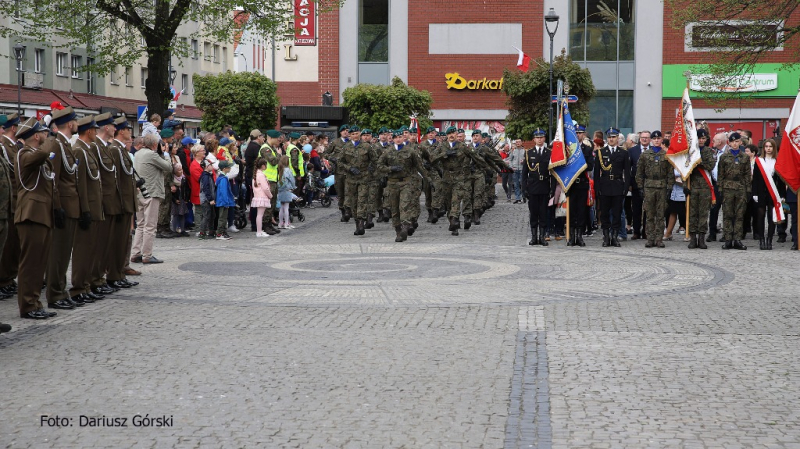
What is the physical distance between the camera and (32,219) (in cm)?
1000

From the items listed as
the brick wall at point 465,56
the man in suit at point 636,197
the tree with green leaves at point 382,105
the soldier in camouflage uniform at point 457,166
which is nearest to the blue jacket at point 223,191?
the soldier in camouflage uniform at point 457,166

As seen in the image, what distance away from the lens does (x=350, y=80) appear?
4428cm

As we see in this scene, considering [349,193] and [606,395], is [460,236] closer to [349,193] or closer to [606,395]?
[349,193]

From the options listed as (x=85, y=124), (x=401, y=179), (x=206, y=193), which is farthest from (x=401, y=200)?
(x=85, y=124)

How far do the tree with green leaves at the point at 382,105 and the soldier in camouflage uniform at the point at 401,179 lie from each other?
57.2 ft

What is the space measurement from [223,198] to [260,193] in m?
0.81

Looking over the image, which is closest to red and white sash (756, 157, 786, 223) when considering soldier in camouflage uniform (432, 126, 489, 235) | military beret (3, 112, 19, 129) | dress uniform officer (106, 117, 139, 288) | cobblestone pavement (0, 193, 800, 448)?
cobblestone pavement (0, 193, 800, 448)

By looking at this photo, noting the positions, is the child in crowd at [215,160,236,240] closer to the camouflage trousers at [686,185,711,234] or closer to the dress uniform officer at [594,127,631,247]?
the dress uniform officer at [594,127,631,247]

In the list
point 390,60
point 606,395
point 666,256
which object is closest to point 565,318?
point 606,395

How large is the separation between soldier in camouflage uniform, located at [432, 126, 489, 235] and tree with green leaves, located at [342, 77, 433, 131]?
15.3 m

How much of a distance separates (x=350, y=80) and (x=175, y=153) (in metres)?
25.1

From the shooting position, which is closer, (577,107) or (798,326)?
(798,326)

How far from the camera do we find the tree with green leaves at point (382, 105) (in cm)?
3719

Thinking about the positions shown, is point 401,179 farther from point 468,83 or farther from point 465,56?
point 465,56
